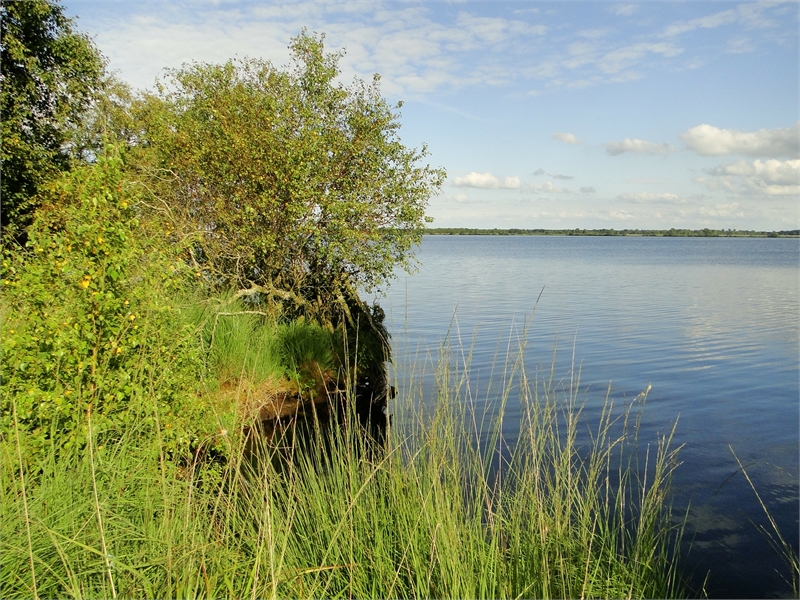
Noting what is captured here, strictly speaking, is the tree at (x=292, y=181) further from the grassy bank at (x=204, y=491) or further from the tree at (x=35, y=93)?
the grassy bank at (x=204, y=491)

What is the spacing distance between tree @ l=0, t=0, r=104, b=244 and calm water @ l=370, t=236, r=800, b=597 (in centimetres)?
1016

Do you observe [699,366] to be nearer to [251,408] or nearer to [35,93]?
[251,408]

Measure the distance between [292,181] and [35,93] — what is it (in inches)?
357

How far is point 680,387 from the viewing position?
40.2 ft

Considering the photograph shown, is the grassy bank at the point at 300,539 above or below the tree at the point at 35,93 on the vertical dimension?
below

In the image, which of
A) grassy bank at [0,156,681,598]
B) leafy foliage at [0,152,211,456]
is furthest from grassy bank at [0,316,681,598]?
leafy foliage at [0,152,211,456]

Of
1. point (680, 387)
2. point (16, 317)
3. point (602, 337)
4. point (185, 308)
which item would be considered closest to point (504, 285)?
point (602, 337)

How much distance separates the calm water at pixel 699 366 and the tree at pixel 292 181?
1931 millimetres

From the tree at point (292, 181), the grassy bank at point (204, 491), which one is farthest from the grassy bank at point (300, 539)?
the tree at point (292, 181)

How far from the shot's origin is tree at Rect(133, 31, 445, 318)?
11.5 m

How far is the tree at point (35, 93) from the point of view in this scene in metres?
14.3

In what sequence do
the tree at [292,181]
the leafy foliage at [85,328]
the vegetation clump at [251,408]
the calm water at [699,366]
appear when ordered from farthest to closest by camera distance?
the tree at [292,181] → the calm water at [699,366] → the leafy foliage at [85,328] → the vegetation clump at [251,408]

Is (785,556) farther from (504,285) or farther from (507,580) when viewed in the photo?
(504,285)

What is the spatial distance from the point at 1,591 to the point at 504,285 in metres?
32.4
